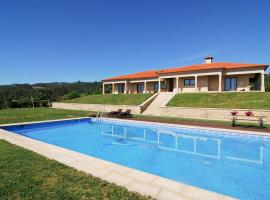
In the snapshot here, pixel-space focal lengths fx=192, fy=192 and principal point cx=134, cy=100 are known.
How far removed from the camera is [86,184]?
423 cm

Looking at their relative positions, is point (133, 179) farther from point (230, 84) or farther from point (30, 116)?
point (230, 84)

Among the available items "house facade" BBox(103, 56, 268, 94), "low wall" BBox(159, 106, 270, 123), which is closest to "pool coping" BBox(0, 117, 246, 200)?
"low wall" BBox(159, 106, 270, 123)

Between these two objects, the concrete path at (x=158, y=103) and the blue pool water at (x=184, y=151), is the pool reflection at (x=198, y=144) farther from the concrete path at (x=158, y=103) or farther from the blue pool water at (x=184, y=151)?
the concrete path at (x=158, y=103)

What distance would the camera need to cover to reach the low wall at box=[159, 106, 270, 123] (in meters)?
15.6

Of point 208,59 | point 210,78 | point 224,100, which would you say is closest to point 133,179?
point 224,100

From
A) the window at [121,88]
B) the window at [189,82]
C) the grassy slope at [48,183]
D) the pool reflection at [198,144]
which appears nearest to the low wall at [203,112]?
the pool reflection at [198,144]

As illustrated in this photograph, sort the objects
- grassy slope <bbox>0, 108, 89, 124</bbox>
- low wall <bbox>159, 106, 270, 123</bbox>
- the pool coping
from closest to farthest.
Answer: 1. the pool coping
2. low wall <bbox>159, 106, 270, 123</bbox>
3. grassy slope <bbox>0, 108, 89, 124</bbox>

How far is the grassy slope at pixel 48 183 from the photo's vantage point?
12.2 feet

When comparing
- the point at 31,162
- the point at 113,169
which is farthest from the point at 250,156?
the point at 31,162

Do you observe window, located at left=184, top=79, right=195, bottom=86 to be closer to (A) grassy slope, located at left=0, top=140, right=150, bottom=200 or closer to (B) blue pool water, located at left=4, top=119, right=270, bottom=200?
(B) blue pool water, located at left=4, top=119, right=270, bottom=200

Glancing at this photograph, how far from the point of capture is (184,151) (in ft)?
30.1

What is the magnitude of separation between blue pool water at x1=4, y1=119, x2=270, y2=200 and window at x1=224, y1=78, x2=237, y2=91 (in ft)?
57.1

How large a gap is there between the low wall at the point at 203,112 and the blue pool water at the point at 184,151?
572 centimetres

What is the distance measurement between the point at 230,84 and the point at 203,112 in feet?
38.7
